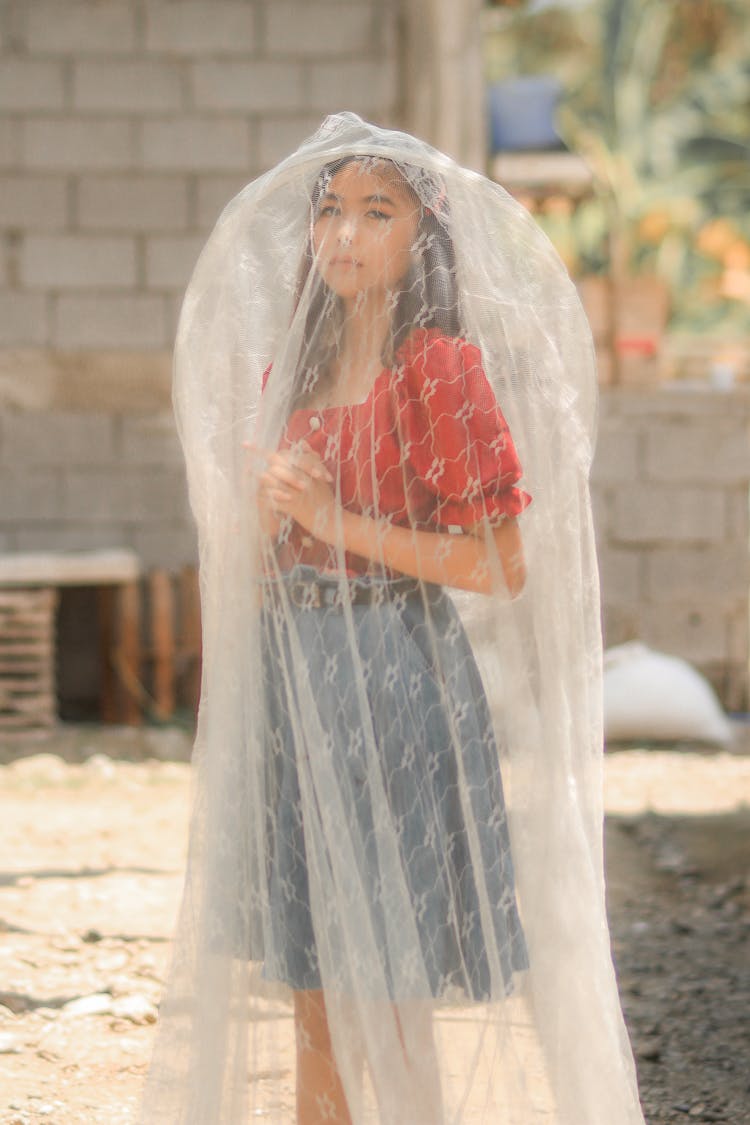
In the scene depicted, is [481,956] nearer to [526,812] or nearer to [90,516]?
[526,812]

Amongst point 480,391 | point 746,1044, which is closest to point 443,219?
point 480,391

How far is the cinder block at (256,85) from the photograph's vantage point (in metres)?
6.52

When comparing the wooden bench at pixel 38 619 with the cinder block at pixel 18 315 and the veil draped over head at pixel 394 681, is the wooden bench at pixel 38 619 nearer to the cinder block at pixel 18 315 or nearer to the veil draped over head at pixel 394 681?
the cinder block at pixel 18 315

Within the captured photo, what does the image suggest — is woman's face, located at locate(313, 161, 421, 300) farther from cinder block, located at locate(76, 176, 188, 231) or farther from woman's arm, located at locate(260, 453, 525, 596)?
cinder block, located at locate(76, 176, 188, 231)

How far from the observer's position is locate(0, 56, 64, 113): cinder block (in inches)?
256

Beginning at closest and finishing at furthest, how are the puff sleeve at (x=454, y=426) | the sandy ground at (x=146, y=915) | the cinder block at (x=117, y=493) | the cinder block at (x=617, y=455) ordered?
the puff sleeve at (x=454, y=426), the sandy ground at (x=146, y=915), the cinder block at (x=117, y=493), the cinder block at (x=617, y=455)

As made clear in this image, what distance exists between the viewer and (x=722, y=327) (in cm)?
2444

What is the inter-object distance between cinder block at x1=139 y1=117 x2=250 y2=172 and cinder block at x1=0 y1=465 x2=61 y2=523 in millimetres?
1443

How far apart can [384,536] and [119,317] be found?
16.1 feet

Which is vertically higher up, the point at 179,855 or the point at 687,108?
the point at 687,108

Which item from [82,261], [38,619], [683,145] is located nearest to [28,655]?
[38,619]

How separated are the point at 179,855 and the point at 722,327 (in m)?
21.3

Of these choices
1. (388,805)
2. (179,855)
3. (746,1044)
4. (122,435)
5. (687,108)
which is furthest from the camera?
(687,108)

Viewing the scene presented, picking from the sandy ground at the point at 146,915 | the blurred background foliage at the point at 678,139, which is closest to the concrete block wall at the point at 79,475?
the sandy ground at the point at 146,915
